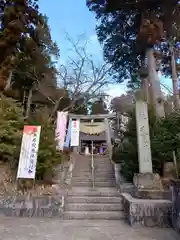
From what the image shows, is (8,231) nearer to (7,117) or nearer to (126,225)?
(126,225)

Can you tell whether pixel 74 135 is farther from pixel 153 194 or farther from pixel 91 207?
pixel 153 194

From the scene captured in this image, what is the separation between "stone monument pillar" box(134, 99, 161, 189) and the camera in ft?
20.2

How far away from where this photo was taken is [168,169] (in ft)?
24.5

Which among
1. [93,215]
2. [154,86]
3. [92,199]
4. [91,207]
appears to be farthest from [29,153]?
[154,86]

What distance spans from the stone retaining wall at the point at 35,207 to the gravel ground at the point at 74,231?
0.35 metres

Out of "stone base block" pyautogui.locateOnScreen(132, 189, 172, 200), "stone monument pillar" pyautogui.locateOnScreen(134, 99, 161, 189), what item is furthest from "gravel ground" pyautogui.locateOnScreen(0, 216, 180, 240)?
"stone monument pillar" pyautogui.locateOnScreen(134, 99, 161, 189)

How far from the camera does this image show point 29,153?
655cm

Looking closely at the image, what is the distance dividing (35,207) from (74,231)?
164cm

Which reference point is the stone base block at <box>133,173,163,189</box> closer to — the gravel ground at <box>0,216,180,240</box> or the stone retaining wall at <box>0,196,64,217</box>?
the gravel ground at <box>0,216,180,240</box>

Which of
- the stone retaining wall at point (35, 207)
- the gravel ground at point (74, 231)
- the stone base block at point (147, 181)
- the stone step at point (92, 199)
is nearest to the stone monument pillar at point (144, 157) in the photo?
the stone base block at point (147, 181)

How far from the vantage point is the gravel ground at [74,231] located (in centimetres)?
395

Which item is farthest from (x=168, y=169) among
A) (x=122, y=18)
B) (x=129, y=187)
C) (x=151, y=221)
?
(x=122, y=18)

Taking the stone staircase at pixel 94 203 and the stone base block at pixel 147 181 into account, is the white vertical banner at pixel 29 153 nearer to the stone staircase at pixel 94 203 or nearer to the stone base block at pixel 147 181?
the stone staircase at pixel 94 203

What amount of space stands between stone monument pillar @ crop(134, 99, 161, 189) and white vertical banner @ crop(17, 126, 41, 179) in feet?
9.42
